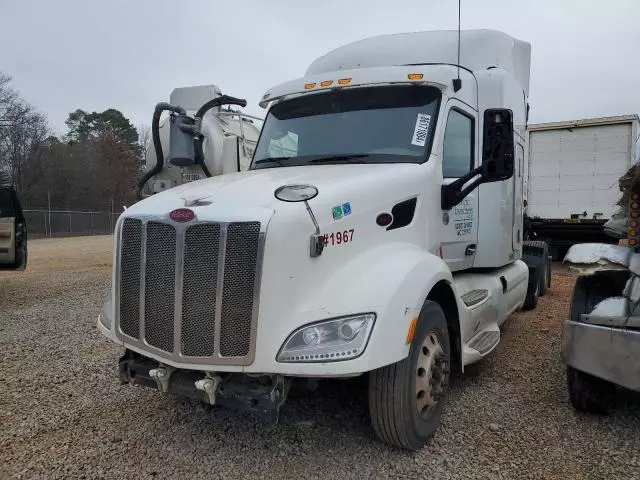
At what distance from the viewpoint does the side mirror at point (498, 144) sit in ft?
12.8

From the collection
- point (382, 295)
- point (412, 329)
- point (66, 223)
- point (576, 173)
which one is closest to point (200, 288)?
point (382, 295)

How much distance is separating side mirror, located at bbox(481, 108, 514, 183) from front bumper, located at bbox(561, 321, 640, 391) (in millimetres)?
1217

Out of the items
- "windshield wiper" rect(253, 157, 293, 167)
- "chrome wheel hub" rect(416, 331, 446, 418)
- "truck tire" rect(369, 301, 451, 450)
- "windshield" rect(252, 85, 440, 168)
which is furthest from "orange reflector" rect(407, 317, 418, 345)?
"windshield wiper" rect(253, 157, 293, 167)

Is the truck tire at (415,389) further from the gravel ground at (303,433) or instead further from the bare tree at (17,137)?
the bare tree at (17,137)

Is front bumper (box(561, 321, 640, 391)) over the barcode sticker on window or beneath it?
beneath

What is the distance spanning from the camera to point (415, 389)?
3.26m

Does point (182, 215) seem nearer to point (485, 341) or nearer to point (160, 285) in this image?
point (160, 285)

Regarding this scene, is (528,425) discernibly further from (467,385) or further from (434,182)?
(434,182)

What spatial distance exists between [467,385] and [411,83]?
2677 millimetres

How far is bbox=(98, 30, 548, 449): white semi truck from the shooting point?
9.50ft

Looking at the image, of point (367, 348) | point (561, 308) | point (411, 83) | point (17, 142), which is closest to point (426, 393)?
point (367, 348)

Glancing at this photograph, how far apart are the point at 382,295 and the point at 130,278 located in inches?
64.2

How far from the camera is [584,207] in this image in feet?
43.7

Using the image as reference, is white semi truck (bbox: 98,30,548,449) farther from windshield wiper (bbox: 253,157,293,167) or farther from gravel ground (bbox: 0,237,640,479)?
gravel ground (bbox: 0,237,640,479)
